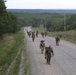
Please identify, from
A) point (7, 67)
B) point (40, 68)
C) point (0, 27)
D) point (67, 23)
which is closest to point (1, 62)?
point (7, 67)

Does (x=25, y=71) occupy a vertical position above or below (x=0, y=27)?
above

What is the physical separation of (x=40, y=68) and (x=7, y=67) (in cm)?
310

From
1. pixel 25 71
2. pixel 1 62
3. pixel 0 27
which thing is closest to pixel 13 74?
pixel 25 71

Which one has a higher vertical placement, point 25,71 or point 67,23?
point 25,71

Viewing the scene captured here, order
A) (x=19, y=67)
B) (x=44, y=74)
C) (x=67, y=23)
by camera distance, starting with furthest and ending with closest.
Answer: (x=67, y=23) → (x=19, y=67) → (x=44, y=74)

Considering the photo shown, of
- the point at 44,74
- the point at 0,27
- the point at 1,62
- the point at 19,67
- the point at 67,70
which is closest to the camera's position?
the point at 44,74

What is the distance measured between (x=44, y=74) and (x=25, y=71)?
177 cm

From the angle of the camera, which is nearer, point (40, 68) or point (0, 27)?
point (40, 68)

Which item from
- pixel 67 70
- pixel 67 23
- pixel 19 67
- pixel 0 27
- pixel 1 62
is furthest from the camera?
pixel 67 23

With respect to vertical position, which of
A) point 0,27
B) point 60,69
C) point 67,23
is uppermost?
point 60,69

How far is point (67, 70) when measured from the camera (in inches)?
907

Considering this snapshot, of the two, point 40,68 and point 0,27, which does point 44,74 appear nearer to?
point 40,68

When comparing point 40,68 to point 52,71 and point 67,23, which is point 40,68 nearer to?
point 52,71

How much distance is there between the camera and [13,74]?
22.0 meters
